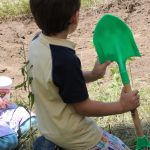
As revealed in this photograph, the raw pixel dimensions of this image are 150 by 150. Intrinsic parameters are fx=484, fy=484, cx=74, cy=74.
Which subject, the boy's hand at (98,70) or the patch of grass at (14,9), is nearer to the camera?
the boy's hand at (98,70)

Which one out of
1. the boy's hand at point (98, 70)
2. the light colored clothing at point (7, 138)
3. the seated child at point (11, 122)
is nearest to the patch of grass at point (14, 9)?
the seated child at point (11, 122)

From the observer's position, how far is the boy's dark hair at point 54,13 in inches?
75.8

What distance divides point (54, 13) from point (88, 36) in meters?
3.04

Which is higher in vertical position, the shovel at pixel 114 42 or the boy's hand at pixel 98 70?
the shovel at pixel 114 42

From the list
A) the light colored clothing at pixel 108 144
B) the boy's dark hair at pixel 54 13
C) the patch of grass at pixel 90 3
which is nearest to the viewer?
the boy's dark hair at pixel 54 13

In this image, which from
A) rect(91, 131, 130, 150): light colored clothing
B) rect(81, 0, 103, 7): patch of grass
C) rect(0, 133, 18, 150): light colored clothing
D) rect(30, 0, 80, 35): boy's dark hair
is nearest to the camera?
rect(30, 0, 80, 35): boy's dark hair

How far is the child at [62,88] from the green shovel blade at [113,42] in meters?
0.17

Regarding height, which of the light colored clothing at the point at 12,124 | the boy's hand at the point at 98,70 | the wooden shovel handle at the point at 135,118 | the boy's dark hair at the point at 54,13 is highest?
the boy's dark hair at the point at 54,13

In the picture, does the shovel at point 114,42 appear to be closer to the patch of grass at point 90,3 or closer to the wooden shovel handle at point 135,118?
the wooden shovel handle at point 135,118

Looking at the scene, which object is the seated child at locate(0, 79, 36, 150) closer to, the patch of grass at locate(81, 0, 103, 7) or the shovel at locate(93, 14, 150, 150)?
the shovel at locate(93, 14, 150, 150)

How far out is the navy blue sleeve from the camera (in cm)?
193

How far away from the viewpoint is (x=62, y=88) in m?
1.96


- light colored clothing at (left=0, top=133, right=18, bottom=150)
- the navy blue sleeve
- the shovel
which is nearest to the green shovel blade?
the shovel

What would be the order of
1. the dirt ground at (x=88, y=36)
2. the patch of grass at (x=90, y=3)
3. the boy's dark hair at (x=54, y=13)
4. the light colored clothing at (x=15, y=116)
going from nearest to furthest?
1. the boy's dark hair at (x=54, y=13)
2. the light colored clothing at (x=15, y=116)
3. the dirt ground at (x=88, y=36)
4. the patch of grass at (x=90, y=3)
